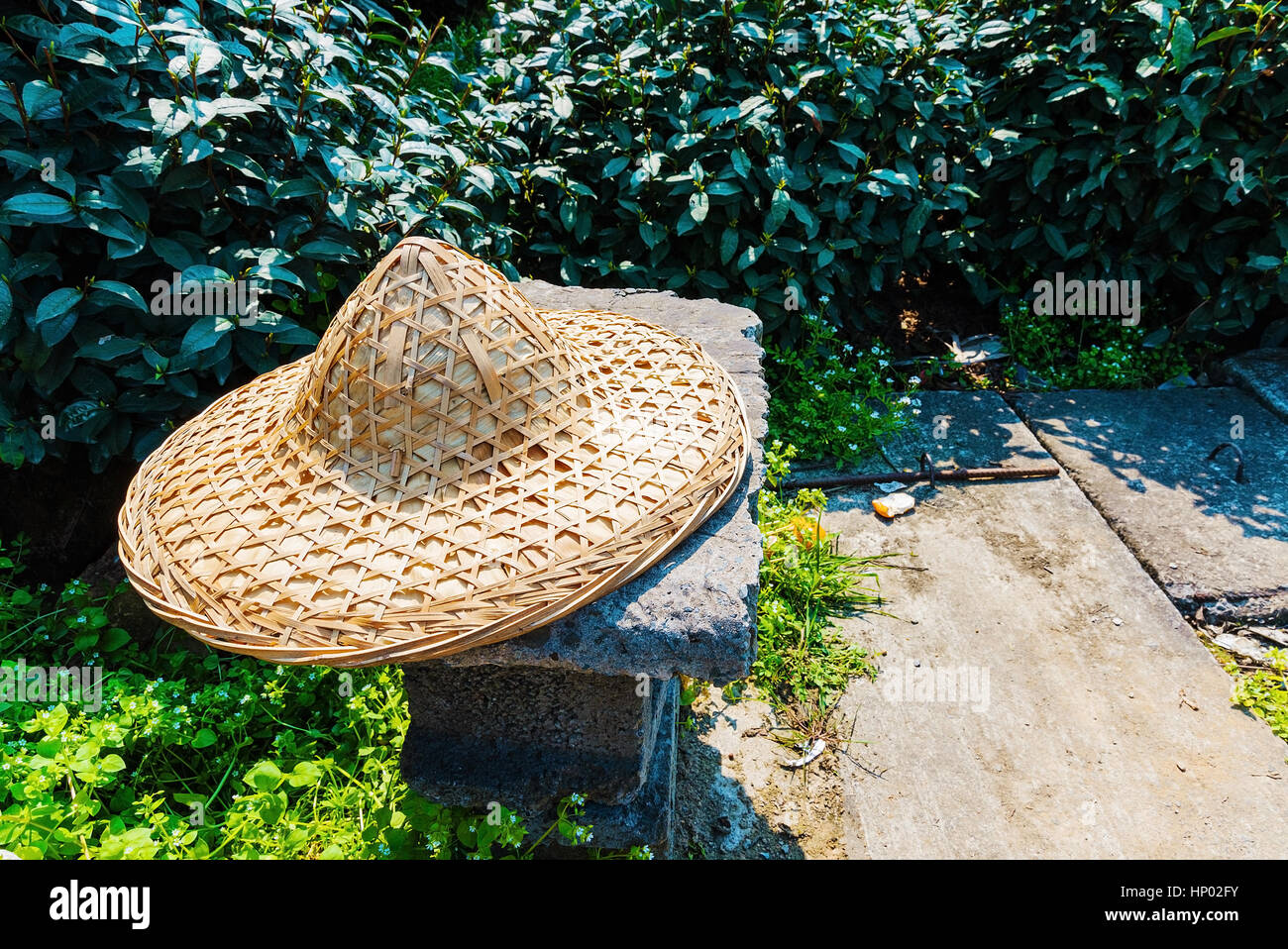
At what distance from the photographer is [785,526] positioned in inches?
128

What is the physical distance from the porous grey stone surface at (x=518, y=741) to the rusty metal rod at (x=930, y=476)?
1.89 meters

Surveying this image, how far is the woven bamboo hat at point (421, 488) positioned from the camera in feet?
4.26

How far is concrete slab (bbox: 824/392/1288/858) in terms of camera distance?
7.52 feet

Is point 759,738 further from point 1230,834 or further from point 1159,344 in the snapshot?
point 1159,344

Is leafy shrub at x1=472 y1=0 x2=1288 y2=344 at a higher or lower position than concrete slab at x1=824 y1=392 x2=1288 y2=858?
higher

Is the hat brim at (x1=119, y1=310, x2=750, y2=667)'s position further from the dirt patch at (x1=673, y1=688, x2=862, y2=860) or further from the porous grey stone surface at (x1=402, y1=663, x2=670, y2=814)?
the dirt patch at (x1=673, y1=688, x2=862, y2=860)

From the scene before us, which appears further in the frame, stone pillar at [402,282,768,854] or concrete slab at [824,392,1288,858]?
concrete slab at [824,392,1288,858]

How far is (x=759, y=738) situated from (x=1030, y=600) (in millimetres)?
1211

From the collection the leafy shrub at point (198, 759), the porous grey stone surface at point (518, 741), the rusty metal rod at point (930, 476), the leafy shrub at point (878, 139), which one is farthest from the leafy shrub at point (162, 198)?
the rusty metal rod at point (930, 476)

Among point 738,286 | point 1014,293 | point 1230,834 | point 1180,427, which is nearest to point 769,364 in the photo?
point 738,286

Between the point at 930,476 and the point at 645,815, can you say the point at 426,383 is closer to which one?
the point at 645,815

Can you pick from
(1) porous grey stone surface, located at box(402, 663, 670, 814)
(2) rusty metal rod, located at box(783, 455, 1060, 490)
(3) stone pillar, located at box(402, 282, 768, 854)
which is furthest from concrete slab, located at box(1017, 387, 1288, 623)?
(1) porous grey stone surface, located at box(402, 663, 670, 814)

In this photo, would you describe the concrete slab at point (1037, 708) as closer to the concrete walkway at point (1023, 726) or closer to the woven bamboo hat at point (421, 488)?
the concrete walkway at point (1023, 726)

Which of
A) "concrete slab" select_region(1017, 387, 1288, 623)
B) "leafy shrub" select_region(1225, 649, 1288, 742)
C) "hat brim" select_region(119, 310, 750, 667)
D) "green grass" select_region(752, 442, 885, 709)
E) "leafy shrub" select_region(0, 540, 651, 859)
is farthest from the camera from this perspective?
"concrete slab" select_region(1017, 387, 1288, 623)
